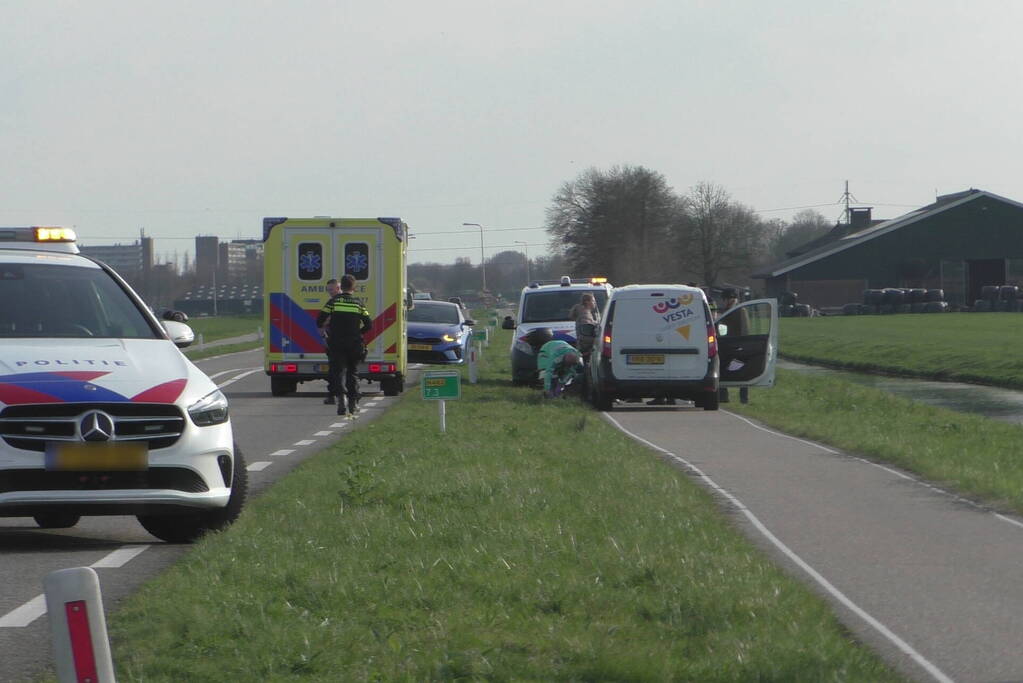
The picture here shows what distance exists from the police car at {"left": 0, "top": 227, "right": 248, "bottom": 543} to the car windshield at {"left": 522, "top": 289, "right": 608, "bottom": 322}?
18.9m

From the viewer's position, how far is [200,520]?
30.2 ft

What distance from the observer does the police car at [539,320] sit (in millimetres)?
27406

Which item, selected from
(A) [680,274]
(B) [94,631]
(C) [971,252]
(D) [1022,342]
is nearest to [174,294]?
(A) [680,274]

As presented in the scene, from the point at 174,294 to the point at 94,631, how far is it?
5928 inches

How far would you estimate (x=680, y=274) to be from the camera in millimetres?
93062

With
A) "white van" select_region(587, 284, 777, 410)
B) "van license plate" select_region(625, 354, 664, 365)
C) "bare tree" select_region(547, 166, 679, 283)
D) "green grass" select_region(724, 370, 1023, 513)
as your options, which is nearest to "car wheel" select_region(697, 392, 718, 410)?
"white van" select_region(587, 284, 777, 410)

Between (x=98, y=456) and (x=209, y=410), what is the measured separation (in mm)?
759

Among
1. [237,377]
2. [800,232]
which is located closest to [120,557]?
[237,377]

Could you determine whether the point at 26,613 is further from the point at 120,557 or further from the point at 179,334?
the point at 179,334

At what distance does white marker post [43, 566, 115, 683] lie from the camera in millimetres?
3998

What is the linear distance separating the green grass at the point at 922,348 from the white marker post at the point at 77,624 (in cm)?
2863

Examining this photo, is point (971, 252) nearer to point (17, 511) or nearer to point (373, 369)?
point (373, 369)

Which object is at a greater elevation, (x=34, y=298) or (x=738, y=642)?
(x=34, y=298)

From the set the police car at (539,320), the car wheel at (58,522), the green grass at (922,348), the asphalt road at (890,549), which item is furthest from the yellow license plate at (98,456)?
the green grass at (922,348)
